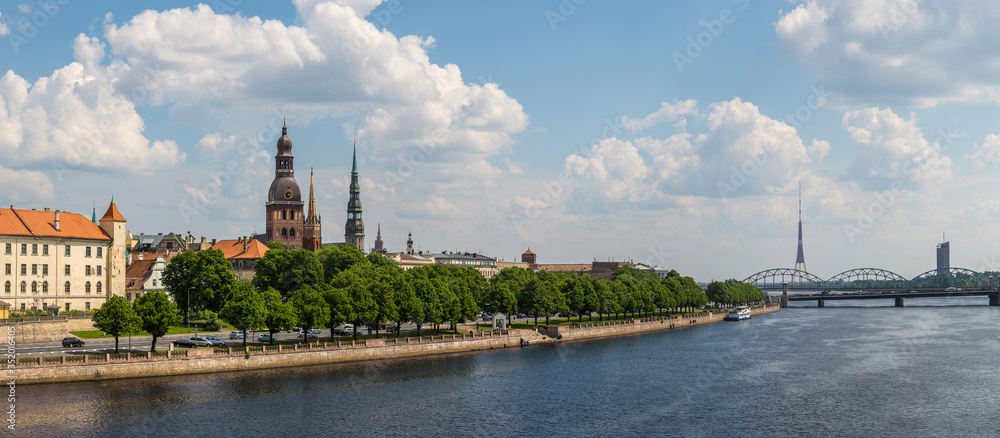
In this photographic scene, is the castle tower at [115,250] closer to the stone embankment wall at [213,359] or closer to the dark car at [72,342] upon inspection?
the dark car at [72,342]

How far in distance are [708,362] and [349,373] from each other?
52.1 metres

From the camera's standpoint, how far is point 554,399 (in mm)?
82062

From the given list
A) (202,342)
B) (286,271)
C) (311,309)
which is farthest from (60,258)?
(311,309)

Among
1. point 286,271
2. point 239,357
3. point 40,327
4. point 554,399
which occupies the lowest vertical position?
point 554,399

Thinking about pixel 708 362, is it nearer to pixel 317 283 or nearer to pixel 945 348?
pixel 945 348

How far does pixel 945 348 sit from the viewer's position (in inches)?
5177

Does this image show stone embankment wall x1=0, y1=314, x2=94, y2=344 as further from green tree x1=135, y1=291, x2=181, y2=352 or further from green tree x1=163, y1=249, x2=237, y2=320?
green tree x1=163, y1=249, x2=237, y2=320

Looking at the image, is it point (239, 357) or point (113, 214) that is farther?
point (113, 214)

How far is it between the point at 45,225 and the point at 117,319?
4647 centimetres

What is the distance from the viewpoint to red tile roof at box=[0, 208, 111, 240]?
120 meters

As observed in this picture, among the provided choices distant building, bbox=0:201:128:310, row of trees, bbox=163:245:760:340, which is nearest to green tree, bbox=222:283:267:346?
row of trees, bbox=163:245:760:340

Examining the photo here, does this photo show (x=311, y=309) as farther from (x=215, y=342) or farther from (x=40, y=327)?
(x=40, y=327)

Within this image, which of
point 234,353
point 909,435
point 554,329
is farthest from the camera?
point 554,329

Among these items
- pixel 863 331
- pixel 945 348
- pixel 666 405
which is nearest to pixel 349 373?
pixel 666 405
